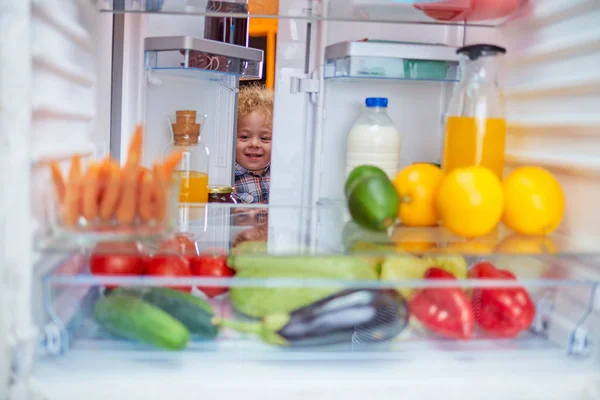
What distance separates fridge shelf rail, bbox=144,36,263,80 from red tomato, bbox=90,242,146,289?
0.83 m

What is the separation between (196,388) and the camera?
78cm

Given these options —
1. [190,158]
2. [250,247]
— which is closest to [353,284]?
[250,247]

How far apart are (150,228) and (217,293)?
0.64 ft

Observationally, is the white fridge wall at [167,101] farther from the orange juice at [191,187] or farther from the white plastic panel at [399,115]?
the white plastic panel at [399,115]

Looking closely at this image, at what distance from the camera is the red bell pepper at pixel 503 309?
893 millimetres

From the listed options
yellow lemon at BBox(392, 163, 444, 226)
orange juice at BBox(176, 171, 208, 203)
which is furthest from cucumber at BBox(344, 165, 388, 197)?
orange juice at BBox(176, 171, 208, 203)

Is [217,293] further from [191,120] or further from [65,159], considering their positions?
[191,120]

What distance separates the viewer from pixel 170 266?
925 millimetres

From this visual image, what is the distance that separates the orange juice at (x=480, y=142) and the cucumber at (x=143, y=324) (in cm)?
57

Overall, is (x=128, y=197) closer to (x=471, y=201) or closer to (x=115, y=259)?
(x=115, y=259)

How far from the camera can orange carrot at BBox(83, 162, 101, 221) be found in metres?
0.85

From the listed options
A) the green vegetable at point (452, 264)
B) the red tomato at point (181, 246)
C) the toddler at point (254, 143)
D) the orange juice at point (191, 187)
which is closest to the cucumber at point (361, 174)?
the green vegetable at point (452, 264)

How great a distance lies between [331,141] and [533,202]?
0.73m

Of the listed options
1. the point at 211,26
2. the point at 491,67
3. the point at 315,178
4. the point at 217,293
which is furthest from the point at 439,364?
Result: the point at 211,26
